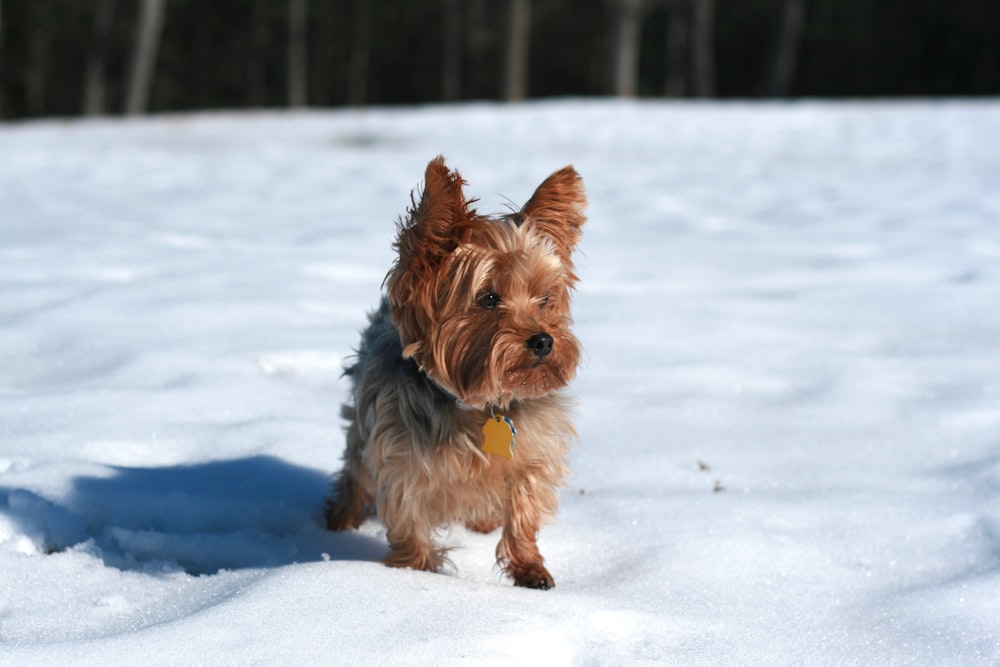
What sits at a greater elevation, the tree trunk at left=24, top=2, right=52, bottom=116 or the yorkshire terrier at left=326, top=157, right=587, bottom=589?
the tree trunk at left=24, top=2, right=52, bottom=116

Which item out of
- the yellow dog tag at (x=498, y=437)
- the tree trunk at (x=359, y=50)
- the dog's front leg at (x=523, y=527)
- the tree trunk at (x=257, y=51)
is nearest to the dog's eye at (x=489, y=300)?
the yellow dog tag at (x=498, y=437)

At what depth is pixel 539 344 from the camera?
3.26 meters

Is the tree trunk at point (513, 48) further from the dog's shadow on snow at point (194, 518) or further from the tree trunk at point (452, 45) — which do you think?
the dog's shadow on snow at point (194, 518)

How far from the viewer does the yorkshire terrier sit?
3266 mm

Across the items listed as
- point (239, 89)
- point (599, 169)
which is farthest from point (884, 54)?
point (599, 169)

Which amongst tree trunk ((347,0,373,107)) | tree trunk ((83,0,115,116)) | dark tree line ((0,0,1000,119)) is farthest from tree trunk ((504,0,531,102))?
tree trunk ((347,0,373,107))

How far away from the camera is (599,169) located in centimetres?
1392

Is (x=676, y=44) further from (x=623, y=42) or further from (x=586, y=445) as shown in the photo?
(x=586, y=445)

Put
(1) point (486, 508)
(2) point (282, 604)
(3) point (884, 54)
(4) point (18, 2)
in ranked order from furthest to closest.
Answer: (3) point (884, 54) < (4) point (18, 2) < (1) point (486, 508) < (2) point (282, 604)

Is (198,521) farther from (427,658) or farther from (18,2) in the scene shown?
(18,2)

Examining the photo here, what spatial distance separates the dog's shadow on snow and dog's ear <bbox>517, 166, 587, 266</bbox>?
139 cm

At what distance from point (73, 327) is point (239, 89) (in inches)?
1787

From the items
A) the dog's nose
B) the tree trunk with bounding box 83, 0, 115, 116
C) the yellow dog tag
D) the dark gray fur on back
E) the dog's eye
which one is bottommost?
the yellow dog tag

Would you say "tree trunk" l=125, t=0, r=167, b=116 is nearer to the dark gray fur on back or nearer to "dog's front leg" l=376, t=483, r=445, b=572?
the dark gray fur on back
